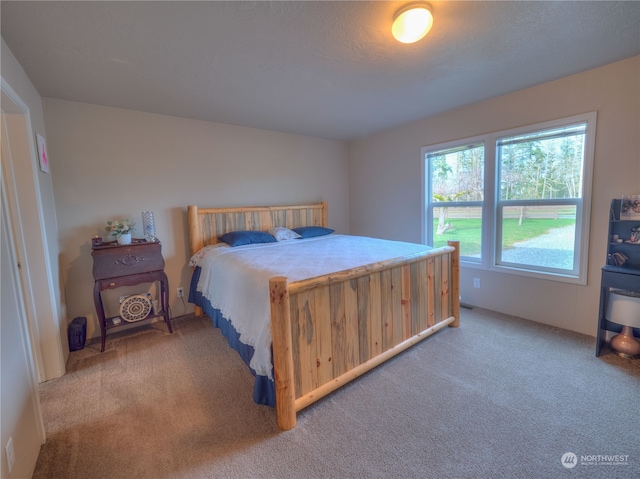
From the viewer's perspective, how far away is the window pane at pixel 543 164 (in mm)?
2547

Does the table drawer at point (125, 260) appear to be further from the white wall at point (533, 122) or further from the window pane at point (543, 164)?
the window pane at point (543, 164)

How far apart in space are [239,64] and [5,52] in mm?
1374

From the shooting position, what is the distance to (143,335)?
2871mm

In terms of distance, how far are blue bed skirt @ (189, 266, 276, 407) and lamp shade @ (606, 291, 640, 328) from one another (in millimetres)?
2617

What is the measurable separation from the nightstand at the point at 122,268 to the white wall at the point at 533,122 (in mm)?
3023

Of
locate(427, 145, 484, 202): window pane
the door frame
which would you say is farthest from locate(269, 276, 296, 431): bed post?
locate(427, 145, 484, 202): window pane

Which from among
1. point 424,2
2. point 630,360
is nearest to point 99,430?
point 424,2

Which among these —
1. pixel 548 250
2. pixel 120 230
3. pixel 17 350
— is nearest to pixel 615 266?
pixel 548 250

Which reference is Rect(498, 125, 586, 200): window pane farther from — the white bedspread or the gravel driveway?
the white bedspread

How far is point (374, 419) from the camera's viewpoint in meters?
1.66

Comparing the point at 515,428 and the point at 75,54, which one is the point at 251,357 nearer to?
the point at 515,428

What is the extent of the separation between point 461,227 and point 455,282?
1.00 metres

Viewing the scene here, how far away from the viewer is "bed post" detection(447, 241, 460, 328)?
2721mm

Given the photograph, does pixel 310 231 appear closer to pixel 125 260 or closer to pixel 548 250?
pixel 125 260
